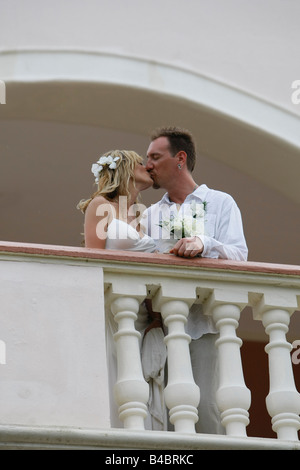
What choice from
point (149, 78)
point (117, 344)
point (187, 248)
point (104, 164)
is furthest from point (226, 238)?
point (149, 78)

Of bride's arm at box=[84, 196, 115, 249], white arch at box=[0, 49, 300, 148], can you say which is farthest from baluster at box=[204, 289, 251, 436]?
white arch at box=[0, 49, 300, 148]

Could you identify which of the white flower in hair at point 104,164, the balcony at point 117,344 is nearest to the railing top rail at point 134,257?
the balcony at point 117,344

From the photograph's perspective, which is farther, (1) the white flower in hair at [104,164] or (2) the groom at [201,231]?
(1) the white flower in hair at [104,164]

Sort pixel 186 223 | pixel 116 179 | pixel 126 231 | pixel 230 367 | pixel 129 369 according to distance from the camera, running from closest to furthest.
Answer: pixel 129 369 < pixel 230 367 < pixel 186 223 < pixel 126 231 < pixel 116 179

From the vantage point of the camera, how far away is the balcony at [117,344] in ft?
18.5

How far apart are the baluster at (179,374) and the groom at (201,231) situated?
0.26 m

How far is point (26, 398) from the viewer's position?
5668mm

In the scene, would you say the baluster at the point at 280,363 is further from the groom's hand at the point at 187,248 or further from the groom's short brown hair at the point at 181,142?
the groom's short brown hair at the point at 181,142

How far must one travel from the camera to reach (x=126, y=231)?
6.64 m

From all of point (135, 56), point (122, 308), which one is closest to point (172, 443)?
point (122, 308)

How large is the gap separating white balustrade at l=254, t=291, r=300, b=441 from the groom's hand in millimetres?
389

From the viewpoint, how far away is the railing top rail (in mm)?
6098

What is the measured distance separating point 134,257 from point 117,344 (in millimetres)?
426

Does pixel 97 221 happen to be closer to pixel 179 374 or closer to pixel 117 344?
pixel 117 344
